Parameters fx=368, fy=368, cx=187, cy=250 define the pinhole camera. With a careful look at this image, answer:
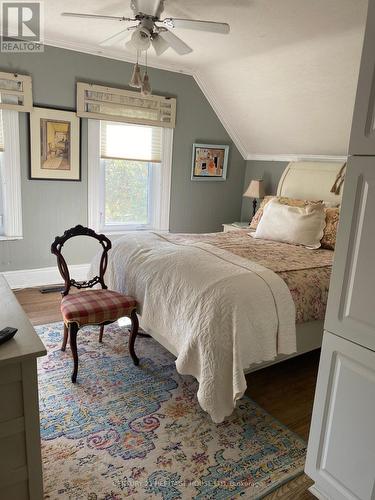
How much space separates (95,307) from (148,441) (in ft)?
3.00

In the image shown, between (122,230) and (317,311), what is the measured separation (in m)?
2.79

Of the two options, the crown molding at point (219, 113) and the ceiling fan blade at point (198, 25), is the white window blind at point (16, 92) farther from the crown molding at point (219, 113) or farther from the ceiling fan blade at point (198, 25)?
the crown molding at point (219, 113)

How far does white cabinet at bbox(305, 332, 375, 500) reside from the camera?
139 centimetres

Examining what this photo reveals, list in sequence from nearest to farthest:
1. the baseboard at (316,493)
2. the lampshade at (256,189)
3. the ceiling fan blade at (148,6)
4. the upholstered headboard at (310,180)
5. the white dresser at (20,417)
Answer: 1. the white dresser at (20,417)
2. the baseboard at (316,493)
3. the ceiling fan blade at (148,6)
4. the upholstered headboard at (310,180)
5. the lampshade at (256,189)

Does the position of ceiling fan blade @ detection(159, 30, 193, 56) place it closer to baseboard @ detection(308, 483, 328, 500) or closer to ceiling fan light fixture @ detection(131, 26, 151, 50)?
ceiling fan light fixture @ detection(131, 26, 151, 50)

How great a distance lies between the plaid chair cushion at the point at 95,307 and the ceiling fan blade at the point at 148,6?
1961 millimetres

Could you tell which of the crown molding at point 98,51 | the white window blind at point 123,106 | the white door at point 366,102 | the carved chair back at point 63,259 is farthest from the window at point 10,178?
the white door at point 366,102

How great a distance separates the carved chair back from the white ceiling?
173cm

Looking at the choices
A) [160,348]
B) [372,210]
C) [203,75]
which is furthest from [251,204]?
[372,210]

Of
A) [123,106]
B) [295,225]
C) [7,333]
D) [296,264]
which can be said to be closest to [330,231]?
[295,225]

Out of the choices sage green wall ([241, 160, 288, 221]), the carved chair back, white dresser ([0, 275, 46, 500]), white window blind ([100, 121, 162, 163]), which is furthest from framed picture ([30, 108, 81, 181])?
white dresser ([0, 275, 46, 500])

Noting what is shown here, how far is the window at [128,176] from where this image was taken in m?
4.23

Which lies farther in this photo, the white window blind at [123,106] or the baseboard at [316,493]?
the white window blind at [123,106]

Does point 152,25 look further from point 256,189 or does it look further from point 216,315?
point 256,189
